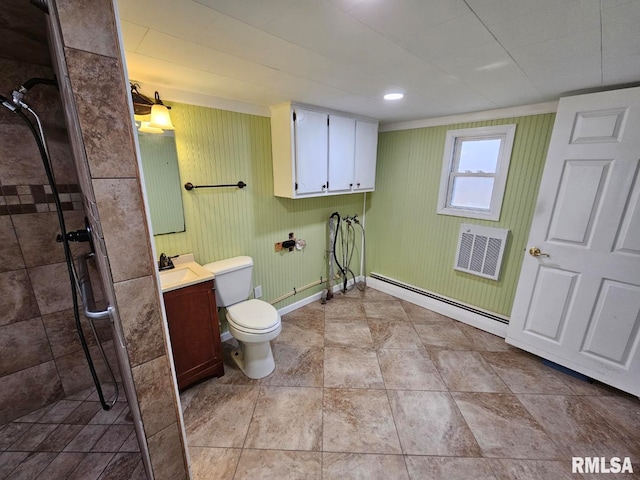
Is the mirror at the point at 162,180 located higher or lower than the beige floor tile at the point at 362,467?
higher

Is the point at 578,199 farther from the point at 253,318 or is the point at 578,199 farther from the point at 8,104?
the point at 8,104

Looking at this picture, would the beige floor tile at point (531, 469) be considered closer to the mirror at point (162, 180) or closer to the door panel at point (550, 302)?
the door panel at point (550, 302)

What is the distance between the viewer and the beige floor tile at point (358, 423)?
1.51 metres

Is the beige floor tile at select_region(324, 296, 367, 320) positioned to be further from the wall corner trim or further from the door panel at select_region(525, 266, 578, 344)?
the wall corner trim

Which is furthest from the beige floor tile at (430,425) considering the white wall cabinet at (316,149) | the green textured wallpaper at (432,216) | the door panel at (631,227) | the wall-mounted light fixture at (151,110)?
the wall-mounted light fixture at (151,110)

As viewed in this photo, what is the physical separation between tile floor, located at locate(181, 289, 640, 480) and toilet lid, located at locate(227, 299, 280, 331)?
459mm

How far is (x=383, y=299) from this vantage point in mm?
3248

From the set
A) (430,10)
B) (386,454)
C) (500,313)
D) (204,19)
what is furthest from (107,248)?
(500,313)

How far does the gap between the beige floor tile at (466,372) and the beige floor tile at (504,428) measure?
0.06m

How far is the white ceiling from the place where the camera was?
865 mm

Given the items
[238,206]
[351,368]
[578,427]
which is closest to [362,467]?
[351,368]

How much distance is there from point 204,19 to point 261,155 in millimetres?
1417

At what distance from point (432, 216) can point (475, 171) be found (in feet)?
1.96

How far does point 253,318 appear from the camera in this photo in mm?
1954
